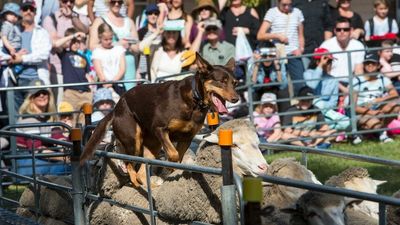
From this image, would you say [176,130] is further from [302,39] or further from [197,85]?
[302,39]

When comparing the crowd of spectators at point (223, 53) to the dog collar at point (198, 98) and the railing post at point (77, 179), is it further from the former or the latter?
the dog collar at point (198, 98)

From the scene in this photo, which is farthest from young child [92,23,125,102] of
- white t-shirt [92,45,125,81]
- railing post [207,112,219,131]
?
railing post [207,112,219,131]

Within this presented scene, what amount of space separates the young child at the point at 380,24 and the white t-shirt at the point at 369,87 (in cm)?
121

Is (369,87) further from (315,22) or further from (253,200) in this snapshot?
(253,200)

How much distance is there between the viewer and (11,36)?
13.9 metres

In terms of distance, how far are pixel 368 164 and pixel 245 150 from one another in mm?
6545

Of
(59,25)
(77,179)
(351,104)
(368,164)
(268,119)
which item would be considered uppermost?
(59,25)

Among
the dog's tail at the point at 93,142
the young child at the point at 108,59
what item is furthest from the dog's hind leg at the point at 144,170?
the young child at the point at 108,59

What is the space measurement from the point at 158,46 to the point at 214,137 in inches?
311

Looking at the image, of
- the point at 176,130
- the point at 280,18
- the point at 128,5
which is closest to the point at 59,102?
the point at 128,5

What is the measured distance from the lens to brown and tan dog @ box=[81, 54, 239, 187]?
Result: 273 inches

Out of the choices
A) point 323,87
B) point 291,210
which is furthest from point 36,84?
point 291,210

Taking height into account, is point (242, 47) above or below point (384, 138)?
above

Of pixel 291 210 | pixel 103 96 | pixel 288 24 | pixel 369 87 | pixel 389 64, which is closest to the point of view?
pixel 291 210
